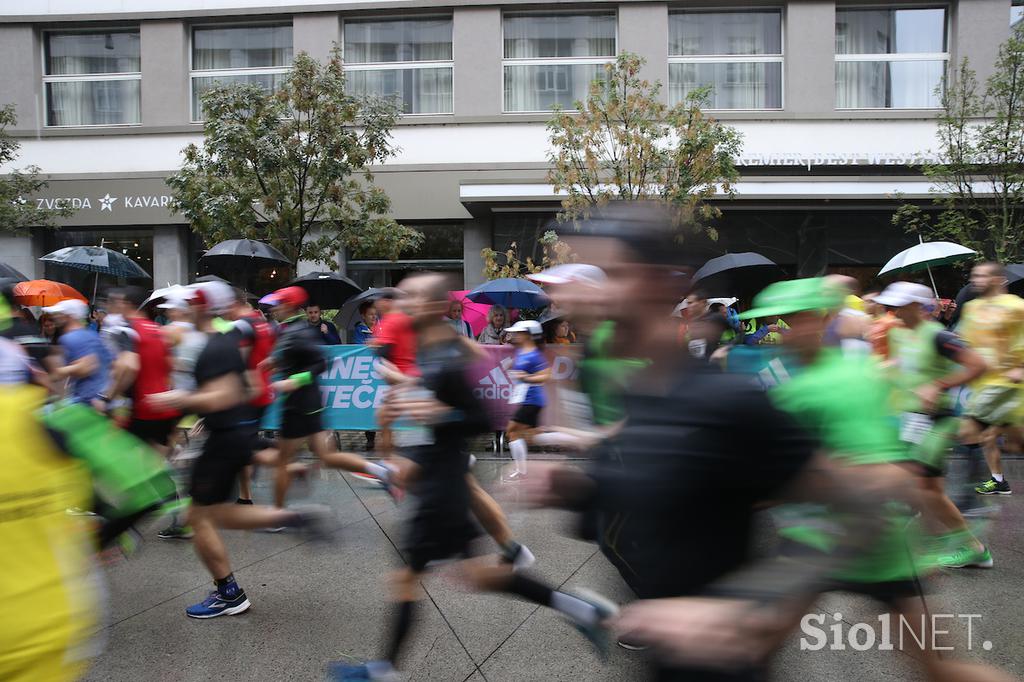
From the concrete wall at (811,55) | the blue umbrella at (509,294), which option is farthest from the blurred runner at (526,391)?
the concrete wall at (811,55)

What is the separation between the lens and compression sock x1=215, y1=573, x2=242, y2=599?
14.6 ft

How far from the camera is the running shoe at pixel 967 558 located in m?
5.12

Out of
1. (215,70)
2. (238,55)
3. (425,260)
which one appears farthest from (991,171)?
(215,70)

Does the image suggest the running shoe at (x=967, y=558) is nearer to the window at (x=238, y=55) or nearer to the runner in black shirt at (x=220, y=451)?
the runner in black shirt at (x=220, y=451)

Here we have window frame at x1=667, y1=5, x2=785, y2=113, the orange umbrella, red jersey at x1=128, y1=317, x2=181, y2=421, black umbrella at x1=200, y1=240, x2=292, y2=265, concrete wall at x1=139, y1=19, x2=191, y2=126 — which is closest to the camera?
red jersey at x1=128, y1=317, x2=181, y2=421

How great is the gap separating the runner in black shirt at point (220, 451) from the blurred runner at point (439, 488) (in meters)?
0.96

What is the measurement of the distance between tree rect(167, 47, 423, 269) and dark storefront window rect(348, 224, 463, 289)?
4.50 meters

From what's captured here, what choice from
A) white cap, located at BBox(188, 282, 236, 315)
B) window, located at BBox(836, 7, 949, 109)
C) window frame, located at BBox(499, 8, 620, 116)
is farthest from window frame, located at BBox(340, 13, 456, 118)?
white cap, located at BBox(188, 282, 236, 315)

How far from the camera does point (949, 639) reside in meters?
3.94

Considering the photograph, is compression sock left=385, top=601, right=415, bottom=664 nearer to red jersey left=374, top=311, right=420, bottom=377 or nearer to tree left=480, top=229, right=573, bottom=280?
red jersey left=374, top=311, right=420, bottom=377

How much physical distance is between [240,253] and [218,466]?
6634 millimetres

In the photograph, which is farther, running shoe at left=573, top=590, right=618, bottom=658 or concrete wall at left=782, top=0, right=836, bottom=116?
concrete wall at left=782, top=0, right=836, bottom=116

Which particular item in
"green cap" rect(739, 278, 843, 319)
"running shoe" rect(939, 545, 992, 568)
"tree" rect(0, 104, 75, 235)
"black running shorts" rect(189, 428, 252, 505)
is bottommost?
"running shoe" rect(939, 545, 992, 568)

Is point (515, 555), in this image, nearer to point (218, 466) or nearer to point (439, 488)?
point (439, 488)
